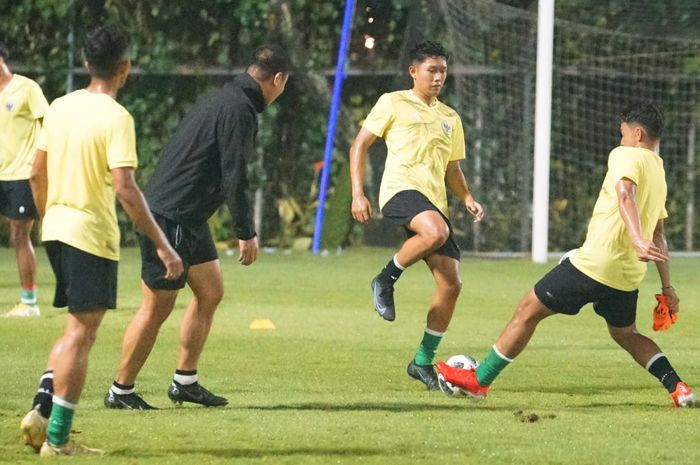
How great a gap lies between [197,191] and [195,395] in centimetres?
108

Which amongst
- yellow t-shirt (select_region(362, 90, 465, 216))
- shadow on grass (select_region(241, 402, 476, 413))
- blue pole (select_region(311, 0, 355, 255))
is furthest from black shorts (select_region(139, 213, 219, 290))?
blue pole (select_region(311, 0, 355, 255))

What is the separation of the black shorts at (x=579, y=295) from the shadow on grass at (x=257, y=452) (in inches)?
69.8

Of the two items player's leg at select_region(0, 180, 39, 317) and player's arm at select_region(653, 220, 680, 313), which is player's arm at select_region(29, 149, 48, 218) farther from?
player's leg at select_region(0, 180, 39, 317)

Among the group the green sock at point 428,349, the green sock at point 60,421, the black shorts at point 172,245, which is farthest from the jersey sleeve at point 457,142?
the green sock at point 60,421

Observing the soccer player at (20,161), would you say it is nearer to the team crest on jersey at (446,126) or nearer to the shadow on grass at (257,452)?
the team crest on jersey at (446,126)

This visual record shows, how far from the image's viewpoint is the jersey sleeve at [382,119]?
32.6 ft

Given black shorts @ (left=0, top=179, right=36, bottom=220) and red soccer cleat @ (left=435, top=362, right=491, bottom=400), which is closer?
red soccer cleat @ (left=435, top=362, right=491, bottom=400)

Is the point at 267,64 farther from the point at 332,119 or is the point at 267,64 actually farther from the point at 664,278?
the point at 332,119

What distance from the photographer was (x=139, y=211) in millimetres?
6527

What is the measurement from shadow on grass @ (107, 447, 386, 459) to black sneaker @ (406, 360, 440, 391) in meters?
2.33

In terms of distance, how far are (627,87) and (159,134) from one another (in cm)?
665

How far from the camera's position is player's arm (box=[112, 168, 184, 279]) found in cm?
644

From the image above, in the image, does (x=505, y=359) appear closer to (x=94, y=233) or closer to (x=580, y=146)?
(x=94, y=233)

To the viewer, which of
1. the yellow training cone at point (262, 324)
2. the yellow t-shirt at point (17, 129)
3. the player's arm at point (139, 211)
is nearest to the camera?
the player's arm at point (139, 211)
